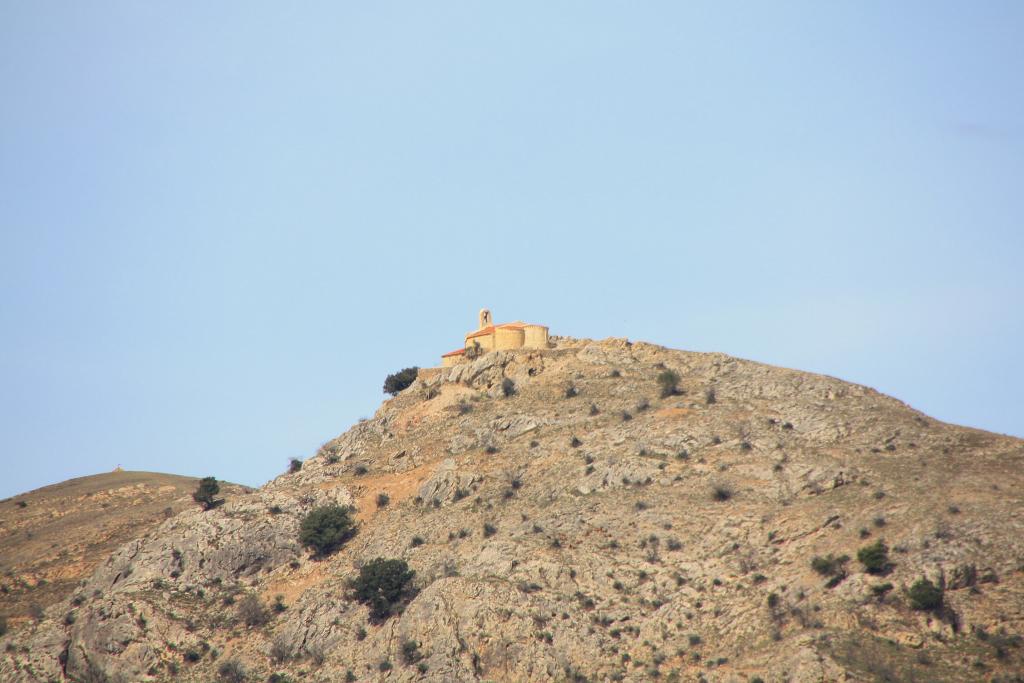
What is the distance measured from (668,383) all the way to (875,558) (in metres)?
30.0

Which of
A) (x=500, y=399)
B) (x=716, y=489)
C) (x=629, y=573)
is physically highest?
(x=500, y=399)

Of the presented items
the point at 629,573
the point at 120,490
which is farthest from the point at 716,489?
the point at 120,490

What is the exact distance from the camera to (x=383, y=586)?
82000 mm

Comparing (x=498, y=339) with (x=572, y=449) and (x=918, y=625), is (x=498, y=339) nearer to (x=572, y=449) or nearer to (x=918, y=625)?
(x=572, y=449)

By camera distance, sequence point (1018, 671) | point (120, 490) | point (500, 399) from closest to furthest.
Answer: point (1018, 671)
point (500, 399)
point (120, 490)

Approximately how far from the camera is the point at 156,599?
86.9m

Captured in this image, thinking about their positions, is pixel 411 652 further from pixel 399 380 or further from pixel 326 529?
pixel 399 380

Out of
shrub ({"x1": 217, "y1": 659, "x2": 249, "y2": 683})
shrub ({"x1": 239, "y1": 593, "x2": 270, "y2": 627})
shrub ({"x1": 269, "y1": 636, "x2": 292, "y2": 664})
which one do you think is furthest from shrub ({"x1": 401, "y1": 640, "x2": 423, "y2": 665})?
shrub ({"x1": 239, "y1": 593, "x2": 270, "y2": 627})

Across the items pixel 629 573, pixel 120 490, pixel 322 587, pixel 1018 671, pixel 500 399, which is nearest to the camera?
pixel 1018 671

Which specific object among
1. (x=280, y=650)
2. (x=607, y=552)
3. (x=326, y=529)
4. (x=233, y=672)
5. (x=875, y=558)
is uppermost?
(x=326, y=529)

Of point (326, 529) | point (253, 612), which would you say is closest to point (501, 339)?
point (326, 529)

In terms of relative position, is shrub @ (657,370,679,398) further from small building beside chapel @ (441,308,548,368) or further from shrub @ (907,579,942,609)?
shrub @ (907,579,942,609)

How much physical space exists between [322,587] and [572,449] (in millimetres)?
21199

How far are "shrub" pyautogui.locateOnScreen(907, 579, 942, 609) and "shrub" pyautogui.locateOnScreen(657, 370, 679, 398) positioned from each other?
105 feet
